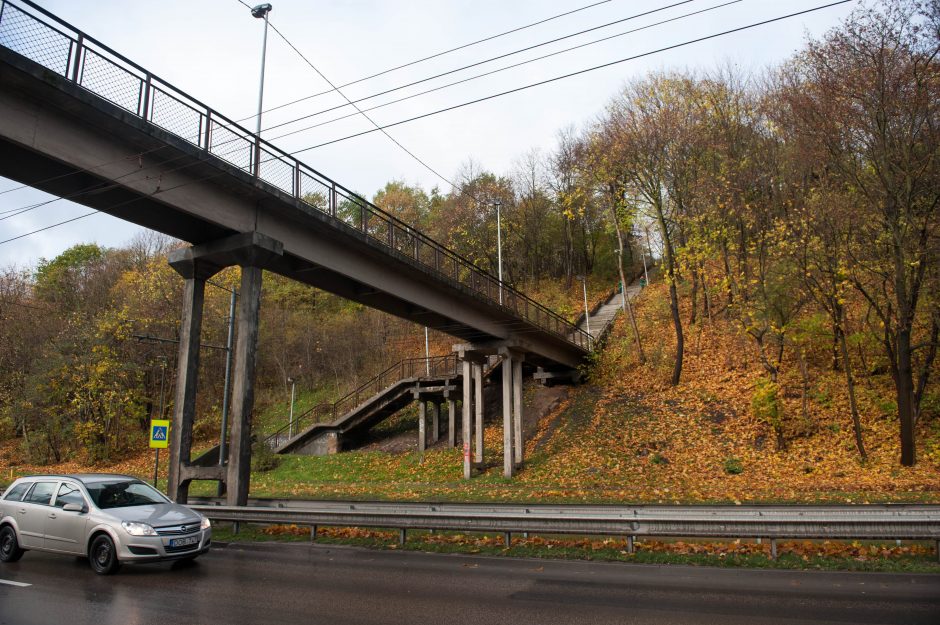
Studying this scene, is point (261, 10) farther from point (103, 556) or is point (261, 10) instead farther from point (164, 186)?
point (103, 556)

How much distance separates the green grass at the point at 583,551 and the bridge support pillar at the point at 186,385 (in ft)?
5.56

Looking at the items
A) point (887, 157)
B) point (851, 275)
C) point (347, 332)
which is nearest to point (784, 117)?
point (887, 157)

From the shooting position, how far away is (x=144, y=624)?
693 cm

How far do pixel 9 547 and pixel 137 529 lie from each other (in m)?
3.42

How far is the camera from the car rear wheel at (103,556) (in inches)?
389

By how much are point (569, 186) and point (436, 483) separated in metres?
27.9

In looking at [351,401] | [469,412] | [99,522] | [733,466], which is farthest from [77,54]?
[351,401]

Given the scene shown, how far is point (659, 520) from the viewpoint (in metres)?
9.88

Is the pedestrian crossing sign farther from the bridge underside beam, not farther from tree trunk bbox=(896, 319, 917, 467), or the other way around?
tree trunk bbox=(896, 319, 917, 467)

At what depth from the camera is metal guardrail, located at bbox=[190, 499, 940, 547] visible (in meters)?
8.99

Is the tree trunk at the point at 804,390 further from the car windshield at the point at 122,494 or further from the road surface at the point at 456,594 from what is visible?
the car windshield at the point at 122,494

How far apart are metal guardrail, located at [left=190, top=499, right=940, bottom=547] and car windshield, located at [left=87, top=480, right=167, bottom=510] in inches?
108

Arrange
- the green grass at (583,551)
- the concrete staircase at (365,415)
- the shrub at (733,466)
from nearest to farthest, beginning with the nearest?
the green grass at (583,551), the shrub at (733,466), the concrete staircase at (365,415)

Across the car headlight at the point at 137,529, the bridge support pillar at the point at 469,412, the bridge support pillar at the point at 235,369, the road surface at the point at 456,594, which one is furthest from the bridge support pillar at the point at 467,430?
the car headlight at the point at 137,529
